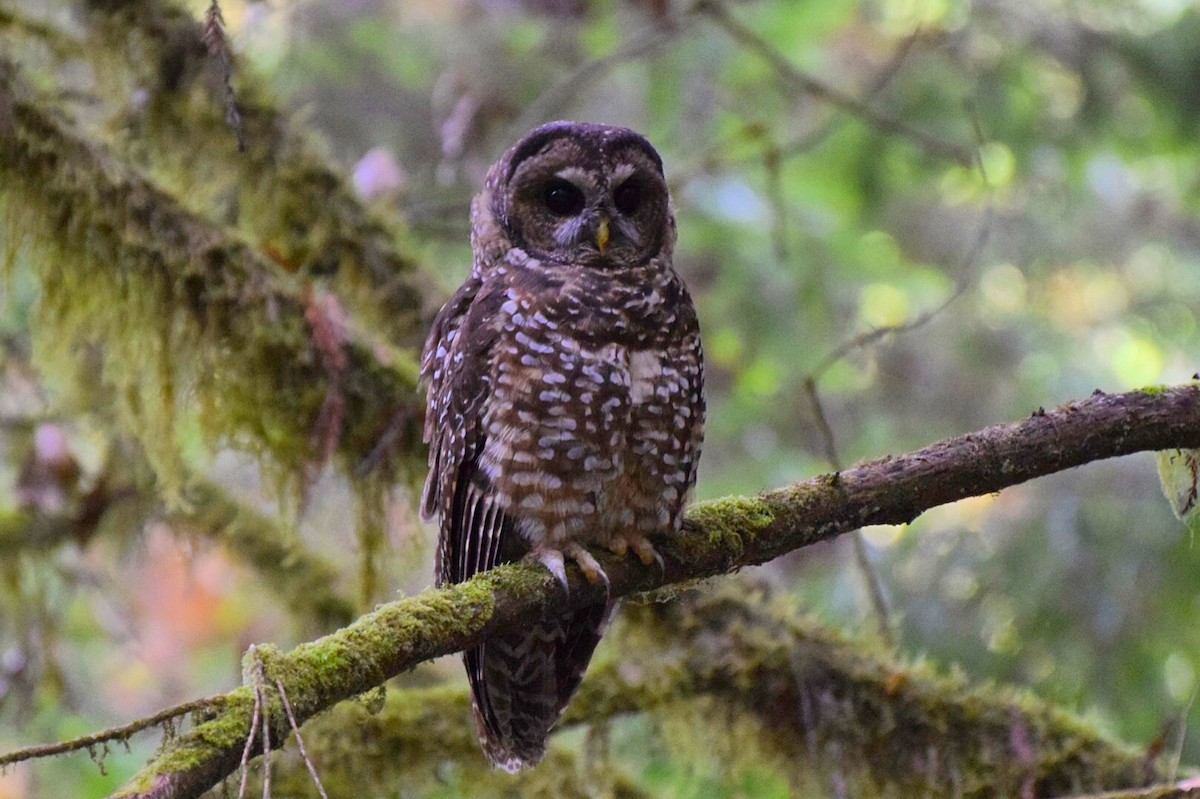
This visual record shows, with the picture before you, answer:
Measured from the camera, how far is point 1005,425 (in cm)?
286

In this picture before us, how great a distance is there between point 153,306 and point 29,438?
1.47 metres

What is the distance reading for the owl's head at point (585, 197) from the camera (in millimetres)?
3529

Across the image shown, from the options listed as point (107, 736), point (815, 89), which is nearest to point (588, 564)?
point (107, 736)

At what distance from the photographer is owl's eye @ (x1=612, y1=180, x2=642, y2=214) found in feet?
11.9

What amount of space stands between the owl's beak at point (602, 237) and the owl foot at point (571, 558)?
85 cm

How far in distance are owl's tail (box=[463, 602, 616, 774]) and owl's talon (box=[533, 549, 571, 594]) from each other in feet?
1.37

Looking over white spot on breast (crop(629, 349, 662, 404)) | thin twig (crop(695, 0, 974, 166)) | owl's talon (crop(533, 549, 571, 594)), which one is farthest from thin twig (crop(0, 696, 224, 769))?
thin twig (crop(695, 0, 974, 166))

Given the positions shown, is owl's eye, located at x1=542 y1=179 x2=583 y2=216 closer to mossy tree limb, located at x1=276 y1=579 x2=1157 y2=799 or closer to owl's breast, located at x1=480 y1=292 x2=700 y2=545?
owl's breast, located at x1=480 y1=292 x2=700 y2=545

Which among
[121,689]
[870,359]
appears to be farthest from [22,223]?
[121,689]

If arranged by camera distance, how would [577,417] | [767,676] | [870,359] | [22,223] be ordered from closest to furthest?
[577,417] < [22,223] < [767,676] < [870,359]

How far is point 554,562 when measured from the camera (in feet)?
9.64

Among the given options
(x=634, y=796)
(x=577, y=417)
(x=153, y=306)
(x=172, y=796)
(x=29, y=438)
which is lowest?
(x=172, y=796)

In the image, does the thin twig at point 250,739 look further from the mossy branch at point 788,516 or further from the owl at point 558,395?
the owl at point 558,395

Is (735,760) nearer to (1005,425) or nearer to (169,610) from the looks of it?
(1005,425)
